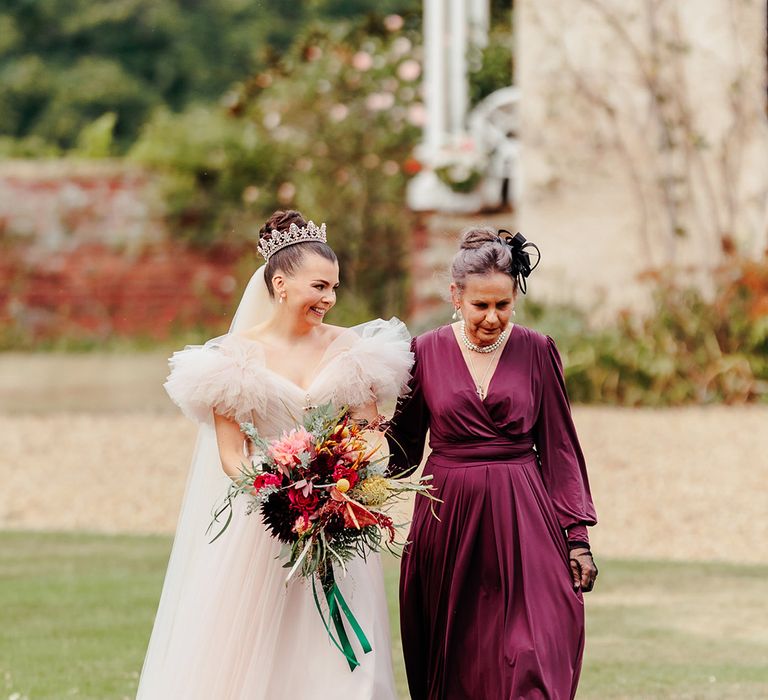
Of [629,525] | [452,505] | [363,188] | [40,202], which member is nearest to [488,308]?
[452,505]

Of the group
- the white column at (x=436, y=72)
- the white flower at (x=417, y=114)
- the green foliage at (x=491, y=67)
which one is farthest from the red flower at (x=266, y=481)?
the white flower at (x=417, y=114)

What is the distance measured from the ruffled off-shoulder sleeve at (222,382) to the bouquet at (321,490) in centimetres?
11

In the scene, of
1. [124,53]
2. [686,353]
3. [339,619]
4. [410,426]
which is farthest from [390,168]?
[339,619]

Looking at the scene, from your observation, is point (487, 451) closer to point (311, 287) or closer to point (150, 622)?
point (311, 287)

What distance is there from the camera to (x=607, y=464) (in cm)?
1010

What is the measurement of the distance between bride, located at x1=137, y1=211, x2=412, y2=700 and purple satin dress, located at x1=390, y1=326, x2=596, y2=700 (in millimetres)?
137

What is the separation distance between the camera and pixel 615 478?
9.90 m

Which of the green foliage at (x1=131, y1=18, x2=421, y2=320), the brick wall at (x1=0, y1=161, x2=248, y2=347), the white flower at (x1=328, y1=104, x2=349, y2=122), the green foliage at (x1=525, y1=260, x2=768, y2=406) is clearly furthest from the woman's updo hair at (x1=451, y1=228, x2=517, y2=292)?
the brick wall at (x1=0, y1=161, x2=248, y2=347)

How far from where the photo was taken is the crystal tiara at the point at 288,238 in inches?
178

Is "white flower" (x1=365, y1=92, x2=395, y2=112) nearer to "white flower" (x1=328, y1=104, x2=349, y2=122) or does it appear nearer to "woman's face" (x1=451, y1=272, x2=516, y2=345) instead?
"white flower" (x1=328, y1=104, x2=349, y2=122)

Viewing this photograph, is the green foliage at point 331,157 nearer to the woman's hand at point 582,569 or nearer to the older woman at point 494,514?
the older woman at point 494,514

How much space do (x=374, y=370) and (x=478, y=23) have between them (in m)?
11.0

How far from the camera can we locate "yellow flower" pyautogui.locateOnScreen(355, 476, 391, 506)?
419 cm

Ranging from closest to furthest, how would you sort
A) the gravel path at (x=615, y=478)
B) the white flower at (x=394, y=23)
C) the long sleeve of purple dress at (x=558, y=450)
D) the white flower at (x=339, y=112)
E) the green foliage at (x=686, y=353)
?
the long sleeve of purple dress at (x=558, y=450) → the gravel path at (x=615, y=478) → the green foliage at (x=686, y=353) → the white flower at (x=339, y=112) → the white flower at (x=394, y=23)
